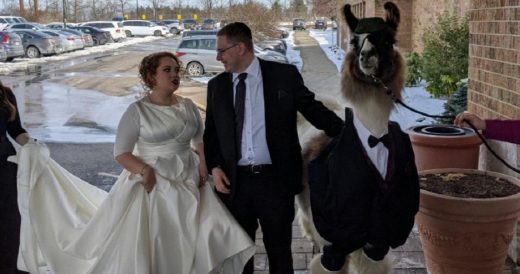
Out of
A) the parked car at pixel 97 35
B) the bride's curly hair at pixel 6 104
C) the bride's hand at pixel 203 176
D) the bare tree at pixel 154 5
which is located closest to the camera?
the bride's curly hair at pixel 6 104

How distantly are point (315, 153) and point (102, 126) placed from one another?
8443mm

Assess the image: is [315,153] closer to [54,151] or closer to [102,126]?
[54,151]

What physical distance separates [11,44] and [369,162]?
29.3 m

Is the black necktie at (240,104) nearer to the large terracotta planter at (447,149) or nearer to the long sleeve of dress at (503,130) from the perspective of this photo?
the long sleeve of dress at (503,130)

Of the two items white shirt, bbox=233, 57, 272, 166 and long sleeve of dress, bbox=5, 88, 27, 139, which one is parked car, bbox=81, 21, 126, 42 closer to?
long sleeve of dress, bbox=5, 88, 27, 139

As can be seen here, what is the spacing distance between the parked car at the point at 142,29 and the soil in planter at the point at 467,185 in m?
58.3

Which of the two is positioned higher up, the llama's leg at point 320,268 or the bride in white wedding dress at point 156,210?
the bride in white wedding dress at point 156,210

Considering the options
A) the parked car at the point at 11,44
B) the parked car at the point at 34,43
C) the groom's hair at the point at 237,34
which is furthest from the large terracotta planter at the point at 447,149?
the parked car at the point at 34,43

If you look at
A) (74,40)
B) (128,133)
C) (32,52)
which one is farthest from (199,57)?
(74,40)

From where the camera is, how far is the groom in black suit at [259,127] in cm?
343

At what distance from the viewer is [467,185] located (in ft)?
Answer: 13.0

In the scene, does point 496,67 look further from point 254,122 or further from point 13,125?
point 13,125

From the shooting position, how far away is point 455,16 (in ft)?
37.7

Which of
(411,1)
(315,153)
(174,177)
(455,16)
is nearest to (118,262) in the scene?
(174,177)
